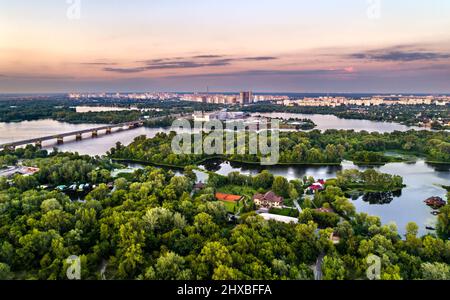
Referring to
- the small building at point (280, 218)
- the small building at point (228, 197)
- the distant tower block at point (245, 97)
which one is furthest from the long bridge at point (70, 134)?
the distant tower block at point (245, 97)

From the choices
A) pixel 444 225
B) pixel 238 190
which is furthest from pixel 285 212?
pixel 444 225

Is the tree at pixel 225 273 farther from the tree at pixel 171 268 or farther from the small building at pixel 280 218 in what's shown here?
the small building at pixel 280 218

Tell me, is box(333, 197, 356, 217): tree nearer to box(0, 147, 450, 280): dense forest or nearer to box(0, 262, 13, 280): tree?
box(0, 147, 450, 280): dense forest

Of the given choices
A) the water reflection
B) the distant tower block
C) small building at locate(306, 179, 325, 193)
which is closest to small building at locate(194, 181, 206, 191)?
small building at locate(306, 179, 325, 193)

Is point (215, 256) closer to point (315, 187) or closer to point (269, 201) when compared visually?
point (269, 201)

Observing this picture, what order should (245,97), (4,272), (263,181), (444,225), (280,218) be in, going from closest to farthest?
(4,272)
(444,225)
(280,218)
(263,181)
(245,97)
